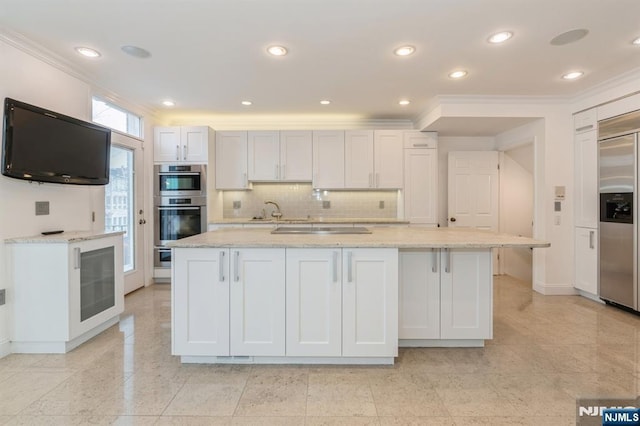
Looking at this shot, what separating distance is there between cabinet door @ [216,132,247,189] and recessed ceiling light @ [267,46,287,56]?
220 cm

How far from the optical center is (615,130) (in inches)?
138

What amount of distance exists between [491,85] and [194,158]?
13.4ft

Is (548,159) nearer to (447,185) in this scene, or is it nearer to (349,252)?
(447,185)

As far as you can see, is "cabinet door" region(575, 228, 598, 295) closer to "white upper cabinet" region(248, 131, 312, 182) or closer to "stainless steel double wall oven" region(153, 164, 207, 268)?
"white upper cabinet" region(248, 131, 312, 182)

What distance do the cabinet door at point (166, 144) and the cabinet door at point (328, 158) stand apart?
2.08m

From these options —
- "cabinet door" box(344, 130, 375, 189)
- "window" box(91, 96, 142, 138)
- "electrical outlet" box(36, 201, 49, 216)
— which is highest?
"window" box(91, 96, 142, 138)

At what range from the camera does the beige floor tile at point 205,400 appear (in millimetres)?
1794

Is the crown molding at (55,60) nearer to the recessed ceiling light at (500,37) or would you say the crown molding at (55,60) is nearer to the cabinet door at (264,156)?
the cabinet door at (264,156)

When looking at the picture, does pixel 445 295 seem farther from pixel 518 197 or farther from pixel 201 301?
pixel 518 197

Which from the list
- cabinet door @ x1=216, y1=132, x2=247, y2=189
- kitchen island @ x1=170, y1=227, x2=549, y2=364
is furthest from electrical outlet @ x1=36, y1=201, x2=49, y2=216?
cabinet door @ x1=216, y1=132, x2=247, y2=189

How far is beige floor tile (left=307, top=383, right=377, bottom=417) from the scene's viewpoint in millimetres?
1790

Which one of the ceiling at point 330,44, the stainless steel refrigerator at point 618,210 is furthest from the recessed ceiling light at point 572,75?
the stainless steel refrigerator at point 618,210

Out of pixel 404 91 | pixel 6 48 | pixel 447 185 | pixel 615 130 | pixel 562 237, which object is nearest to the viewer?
pixel 6 48

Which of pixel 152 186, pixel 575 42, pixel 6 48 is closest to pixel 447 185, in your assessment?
pixel 575 42
